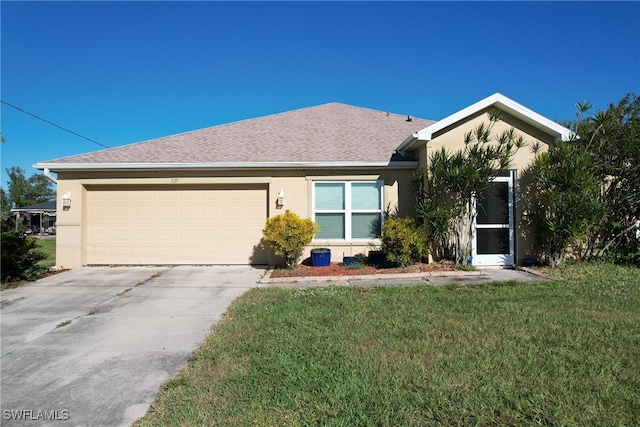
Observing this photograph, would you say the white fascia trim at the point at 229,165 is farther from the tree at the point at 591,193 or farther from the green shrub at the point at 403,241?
the tree at the point at 591,193

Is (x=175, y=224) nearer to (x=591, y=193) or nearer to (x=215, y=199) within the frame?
(x=215, y=199)

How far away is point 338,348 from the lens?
3.95 metres

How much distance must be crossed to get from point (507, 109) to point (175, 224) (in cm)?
986

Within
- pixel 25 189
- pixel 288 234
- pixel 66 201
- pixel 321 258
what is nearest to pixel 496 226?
pixel 321 258

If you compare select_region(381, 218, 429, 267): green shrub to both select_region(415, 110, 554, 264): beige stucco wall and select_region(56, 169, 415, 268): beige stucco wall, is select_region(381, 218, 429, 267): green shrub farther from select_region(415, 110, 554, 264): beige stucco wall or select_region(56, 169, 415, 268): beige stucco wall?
select_region(415, 110, 554, 264): beige stucco wall

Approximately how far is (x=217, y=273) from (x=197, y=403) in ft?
20.9

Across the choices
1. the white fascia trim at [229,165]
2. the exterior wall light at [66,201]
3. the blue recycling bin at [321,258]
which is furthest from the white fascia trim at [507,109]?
the exterior wall light at [66,201]

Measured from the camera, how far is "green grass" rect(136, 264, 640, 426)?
2.76m

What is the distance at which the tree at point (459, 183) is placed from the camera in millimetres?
8359

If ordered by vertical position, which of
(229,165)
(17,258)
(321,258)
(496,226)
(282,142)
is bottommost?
(321,258)

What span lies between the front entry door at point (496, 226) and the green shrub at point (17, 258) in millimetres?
11281

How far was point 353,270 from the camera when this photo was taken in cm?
891

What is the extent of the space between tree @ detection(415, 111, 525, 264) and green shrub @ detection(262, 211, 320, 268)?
299 cm
